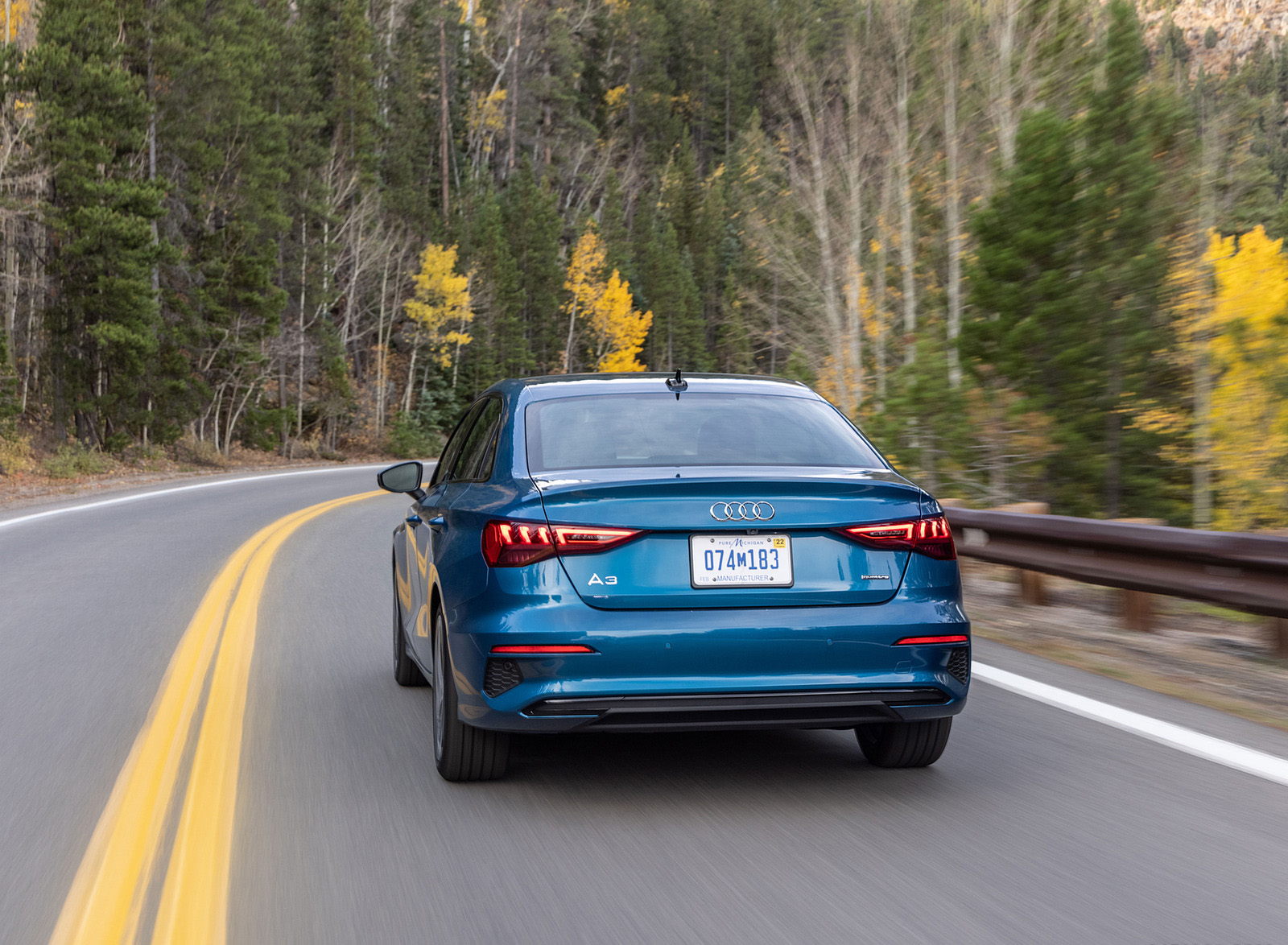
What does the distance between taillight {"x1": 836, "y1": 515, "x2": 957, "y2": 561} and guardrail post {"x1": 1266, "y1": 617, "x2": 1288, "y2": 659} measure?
351 cm

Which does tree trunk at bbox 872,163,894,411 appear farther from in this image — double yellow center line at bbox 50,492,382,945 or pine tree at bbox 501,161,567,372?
pine tree at bbox 501,161,567,372

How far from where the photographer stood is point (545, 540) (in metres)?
4.43

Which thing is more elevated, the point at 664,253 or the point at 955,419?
the point at 664,253

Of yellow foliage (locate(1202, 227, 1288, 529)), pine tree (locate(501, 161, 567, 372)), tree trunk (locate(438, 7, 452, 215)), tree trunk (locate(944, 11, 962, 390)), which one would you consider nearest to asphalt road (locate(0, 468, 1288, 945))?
yellow foliage (locate(1202, 227, 1288, 529))

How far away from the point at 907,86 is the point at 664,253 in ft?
185

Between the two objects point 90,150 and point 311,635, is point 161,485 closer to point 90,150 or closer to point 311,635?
point 90,150

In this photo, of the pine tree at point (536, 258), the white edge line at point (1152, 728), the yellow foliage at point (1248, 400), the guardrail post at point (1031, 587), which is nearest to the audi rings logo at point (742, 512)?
the white edge line at point (1152, 728)

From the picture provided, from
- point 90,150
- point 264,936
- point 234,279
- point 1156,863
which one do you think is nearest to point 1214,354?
point 1156,863

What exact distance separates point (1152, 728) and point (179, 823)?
4.02 m

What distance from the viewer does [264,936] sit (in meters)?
3.44

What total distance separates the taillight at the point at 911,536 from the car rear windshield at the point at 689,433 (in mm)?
401

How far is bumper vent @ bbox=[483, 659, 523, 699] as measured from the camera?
4398 mm

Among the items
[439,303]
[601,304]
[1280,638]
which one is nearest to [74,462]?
[1280,638]

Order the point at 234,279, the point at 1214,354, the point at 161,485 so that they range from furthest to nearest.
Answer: the point at 234,279
the point at 161,485
the point at 1214,354
